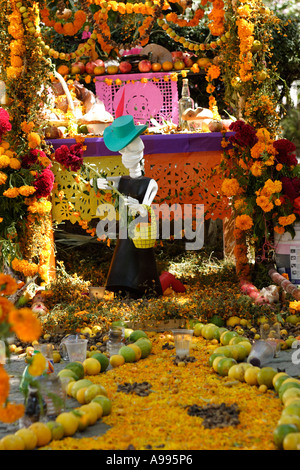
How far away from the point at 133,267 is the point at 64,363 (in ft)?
4.87

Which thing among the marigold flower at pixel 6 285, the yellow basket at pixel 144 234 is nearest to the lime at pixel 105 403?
the marigold flower at pixel 6 285

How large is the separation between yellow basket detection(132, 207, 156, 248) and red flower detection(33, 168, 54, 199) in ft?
3.03

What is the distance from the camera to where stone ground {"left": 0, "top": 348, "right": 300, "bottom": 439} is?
2812 mm

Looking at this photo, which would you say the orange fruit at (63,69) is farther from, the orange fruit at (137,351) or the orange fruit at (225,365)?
the orange fruit at (225,365)

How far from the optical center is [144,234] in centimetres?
527

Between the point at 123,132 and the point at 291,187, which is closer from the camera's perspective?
the point at 123,132

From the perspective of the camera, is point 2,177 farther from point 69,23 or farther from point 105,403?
point 105,403

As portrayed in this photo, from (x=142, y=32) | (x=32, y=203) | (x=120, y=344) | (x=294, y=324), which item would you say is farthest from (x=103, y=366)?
(x=142, y=32)

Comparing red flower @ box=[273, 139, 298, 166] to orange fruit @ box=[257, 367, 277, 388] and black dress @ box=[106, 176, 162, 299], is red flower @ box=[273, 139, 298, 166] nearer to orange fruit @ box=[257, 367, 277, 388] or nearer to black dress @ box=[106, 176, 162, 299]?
black dress @ box=[106, 176, 162, 299]

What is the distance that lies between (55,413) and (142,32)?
5271 millimetres

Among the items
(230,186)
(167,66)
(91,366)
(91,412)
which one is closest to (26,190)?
(230,186)

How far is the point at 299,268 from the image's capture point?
18.2 feet

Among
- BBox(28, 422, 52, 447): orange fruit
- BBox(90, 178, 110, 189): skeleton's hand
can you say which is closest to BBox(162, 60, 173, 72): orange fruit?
BBox(90, 178, 110, 189): skeleton's hand

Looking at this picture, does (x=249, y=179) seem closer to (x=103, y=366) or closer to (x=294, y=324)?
(x=294, y=324)
